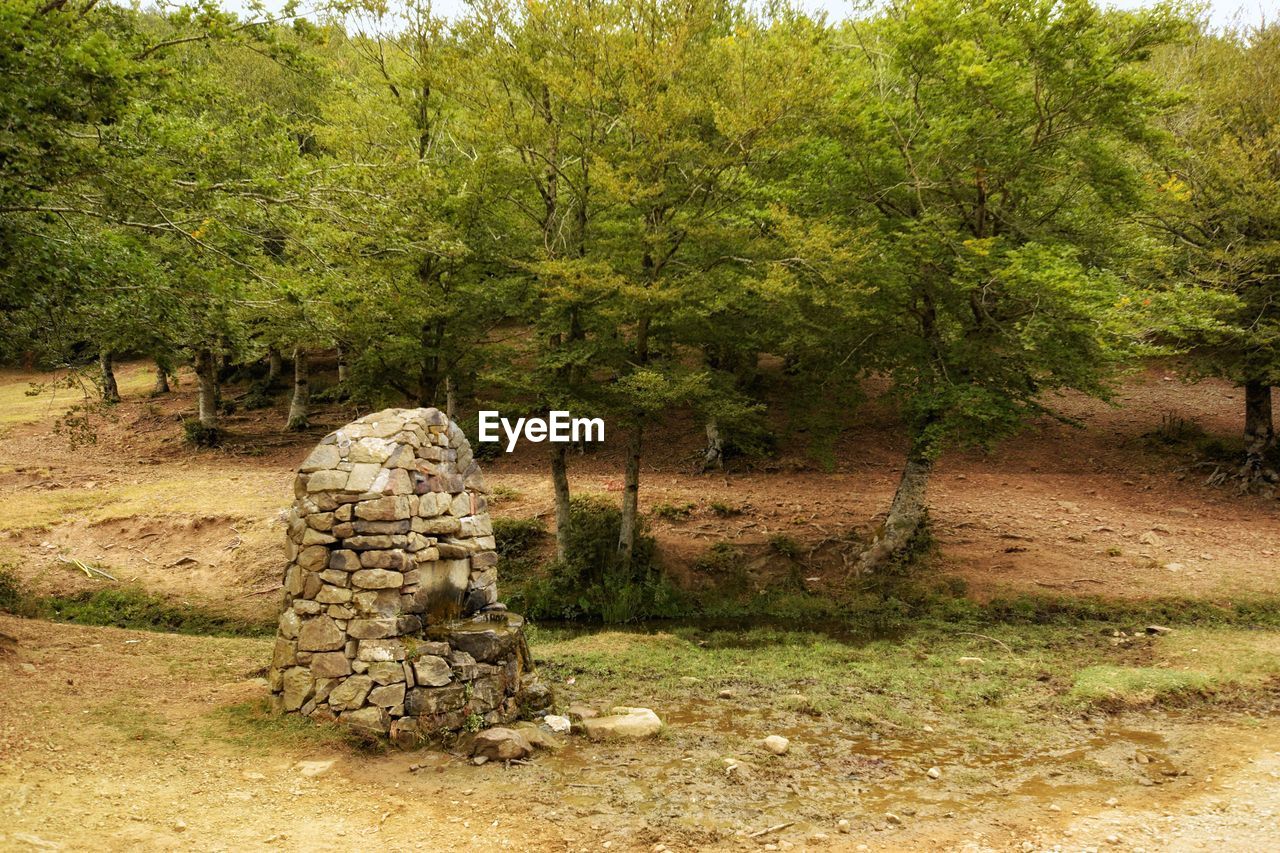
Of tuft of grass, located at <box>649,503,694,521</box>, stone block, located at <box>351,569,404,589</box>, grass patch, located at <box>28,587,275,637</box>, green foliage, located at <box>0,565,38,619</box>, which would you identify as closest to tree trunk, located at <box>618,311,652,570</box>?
tuft of grass, located at <box>649,503,694,521</box>

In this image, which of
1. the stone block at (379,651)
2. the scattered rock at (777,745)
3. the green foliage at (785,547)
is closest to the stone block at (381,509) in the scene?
the stone block at (379,651)

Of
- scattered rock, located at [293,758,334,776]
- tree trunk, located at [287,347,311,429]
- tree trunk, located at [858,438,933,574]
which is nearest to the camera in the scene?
scattered rock, located at [293,758,334,776]

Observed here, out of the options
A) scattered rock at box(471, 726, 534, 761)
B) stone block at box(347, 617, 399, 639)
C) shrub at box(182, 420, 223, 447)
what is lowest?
scattered rock at box(471, 726, 534, 761)

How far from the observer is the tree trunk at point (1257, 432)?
64.0ft

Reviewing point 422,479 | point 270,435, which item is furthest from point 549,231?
point 270,435

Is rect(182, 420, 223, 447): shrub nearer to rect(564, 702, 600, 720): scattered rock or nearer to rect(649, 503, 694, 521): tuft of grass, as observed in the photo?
rect(649, 503, 694, 521): tuft of grass

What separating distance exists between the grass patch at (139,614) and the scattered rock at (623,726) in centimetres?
799

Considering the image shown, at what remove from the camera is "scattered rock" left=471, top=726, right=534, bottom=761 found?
7902mm

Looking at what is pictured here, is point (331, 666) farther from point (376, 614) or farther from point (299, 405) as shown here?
point (299, 405)

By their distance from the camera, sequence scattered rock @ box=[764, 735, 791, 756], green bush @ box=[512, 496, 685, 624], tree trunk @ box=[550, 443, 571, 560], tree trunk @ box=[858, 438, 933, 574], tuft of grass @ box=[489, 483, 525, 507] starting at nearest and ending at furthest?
1. scattered rock @ box=[764, 735, 791, 756]
2. green bush @ box=[512, 496, 685, 624]
3. tree trunk @ box=[858, 438, 933, 574]
4. tree trunk @ box=[550, 443, 571, 560]
5. tuft of grass @ box=[489, 483, 525, 507]

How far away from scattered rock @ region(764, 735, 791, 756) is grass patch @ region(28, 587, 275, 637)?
31.5 ft

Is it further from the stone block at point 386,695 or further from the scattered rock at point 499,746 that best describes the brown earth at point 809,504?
the scattered rock at point 499,746

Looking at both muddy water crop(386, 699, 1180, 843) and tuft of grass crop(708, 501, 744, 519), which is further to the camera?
tuft of grass crop(708, 501, 744, 519)

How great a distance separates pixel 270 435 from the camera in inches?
1011
